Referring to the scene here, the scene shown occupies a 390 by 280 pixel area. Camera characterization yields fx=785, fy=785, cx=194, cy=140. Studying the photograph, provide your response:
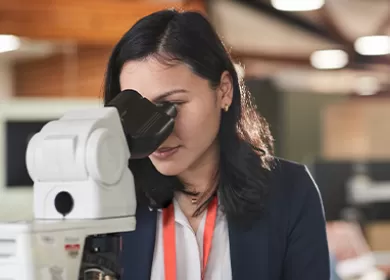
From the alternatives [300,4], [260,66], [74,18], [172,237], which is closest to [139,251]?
[172,237]

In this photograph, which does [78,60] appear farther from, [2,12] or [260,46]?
[260,46]

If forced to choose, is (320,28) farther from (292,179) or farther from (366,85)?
(292,179)

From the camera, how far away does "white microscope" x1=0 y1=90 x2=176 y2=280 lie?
1.00 meters

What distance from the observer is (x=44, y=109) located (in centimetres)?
361

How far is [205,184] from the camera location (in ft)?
5.01

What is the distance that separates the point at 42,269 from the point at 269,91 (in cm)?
324

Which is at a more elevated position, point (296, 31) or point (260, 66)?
point (296, 31)

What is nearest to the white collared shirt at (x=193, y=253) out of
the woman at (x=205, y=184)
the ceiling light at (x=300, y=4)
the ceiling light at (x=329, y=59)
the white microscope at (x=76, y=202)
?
the woman at (x=205, y=184)

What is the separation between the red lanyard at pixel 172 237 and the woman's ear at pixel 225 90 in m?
0.19

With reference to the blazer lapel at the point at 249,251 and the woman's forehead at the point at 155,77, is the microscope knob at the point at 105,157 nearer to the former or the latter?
the woman's forehead at the point at 155,77

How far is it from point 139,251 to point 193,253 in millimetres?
101

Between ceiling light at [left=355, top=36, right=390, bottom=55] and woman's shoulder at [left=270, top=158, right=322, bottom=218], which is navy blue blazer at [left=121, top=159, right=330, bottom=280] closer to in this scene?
woman's shoulder at [left=270, top=158, right=322, bottom=218]

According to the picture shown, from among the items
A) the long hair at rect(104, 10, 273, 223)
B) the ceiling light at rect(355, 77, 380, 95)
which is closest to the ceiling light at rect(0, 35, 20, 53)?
the long hair at rect(104, 10, 273, 223)

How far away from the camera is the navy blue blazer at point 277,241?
1.44 meters
